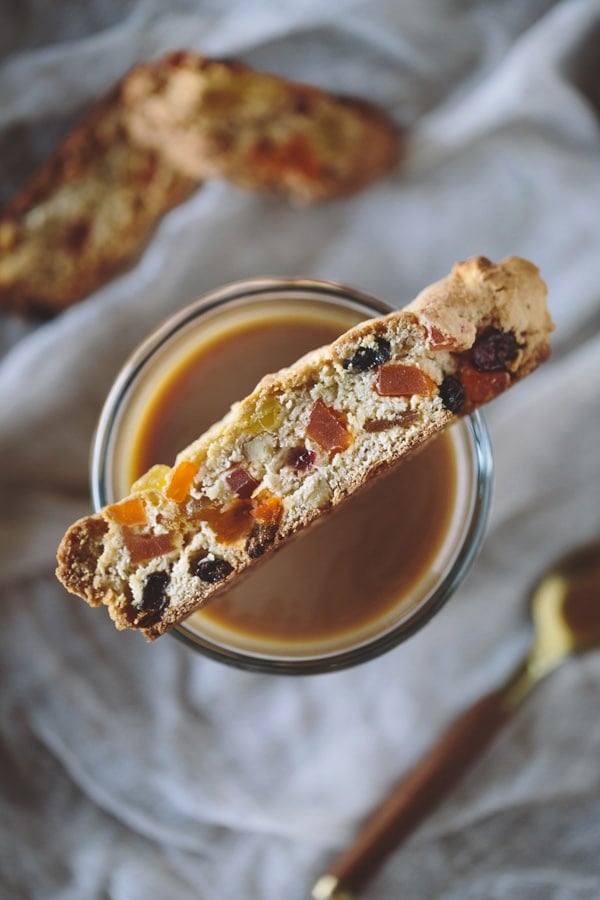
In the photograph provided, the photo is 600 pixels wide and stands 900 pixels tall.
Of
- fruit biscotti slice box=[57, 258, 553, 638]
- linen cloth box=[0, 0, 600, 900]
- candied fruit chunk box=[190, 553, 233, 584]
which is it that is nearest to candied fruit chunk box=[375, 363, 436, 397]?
fruit biscotti slice box=[57, 258, 553, 638]

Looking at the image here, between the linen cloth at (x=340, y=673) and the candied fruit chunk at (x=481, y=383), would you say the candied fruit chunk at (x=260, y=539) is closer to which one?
the candied fruit chunk at (x=481, y=383)

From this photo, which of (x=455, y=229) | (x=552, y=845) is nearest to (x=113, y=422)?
(x=455, y=229)

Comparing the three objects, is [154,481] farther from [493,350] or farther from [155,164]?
[155,164]

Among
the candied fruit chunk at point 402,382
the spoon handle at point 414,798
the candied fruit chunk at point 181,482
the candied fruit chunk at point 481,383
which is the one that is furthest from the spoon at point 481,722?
the candied fruit chunk at point 181,482

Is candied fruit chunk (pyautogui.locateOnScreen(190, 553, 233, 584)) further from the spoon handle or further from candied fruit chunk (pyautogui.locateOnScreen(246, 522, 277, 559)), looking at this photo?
the spoon handle

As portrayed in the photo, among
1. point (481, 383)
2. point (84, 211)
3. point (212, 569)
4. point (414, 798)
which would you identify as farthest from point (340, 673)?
point (84, 211)

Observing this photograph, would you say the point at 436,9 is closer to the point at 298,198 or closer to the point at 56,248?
the point at 298,198
